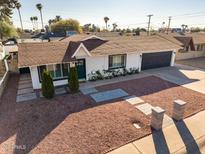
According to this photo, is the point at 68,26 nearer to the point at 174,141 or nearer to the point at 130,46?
the point at 130,46

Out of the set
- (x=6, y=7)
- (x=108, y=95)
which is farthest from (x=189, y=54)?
(x=6, y=7)

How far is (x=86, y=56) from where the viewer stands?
13.5 meters

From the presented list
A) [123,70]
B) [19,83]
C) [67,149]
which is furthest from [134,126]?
[19,83]

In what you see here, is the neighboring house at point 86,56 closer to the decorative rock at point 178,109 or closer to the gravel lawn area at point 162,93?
the gravel lawn area at point 162,93

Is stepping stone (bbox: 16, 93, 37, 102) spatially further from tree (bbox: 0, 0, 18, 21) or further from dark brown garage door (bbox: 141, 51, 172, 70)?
tree (bbox: 0, 0, 18, 21)

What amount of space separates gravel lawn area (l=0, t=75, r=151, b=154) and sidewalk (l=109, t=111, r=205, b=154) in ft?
1.29

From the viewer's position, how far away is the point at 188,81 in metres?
14.2

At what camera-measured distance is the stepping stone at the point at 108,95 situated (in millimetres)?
10801

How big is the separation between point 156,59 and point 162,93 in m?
8.04

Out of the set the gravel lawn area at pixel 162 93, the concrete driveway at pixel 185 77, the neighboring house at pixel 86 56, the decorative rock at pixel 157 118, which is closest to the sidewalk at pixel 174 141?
the decorative rock at pixel 157 118

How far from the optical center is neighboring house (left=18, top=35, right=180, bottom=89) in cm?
1230

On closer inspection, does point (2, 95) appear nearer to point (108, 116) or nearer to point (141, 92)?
point (108, 116)

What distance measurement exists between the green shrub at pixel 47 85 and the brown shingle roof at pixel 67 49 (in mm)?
1770

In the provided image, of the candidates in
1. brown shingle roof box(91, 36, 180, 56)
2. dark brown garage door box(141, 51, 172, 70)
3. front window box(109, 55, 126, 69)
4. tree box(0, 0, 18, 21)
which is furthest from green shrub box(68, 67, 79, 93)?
tree box(0, 0, 18, 21)
